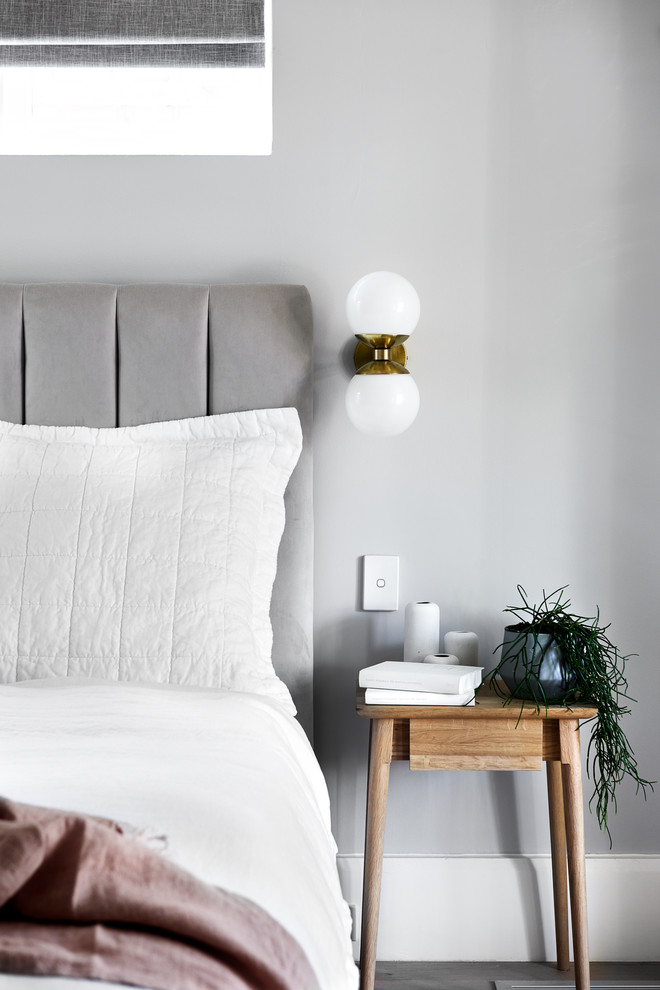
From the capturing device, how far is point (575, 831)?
166cm

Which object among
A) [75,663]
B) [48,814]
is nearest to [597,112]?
[75,663]

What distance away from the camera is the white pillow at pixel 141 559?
1600mm

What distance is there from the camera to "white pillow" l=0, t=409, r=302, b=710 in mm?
1600

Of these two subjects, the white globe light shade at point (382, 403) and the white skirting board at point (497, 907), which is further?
the white skirting board at point (497, 907)

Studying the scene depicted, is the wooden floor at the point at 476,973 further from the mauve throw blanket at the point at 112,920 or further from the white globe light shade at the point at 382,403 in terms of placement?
the mauve throw blanket at the point at 112,920

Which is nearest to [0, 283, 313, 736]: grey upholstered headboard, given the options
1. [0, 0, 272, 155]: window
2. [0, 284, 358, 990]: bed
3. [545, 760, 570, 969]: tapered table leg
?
[0, 284, 358, 990]: bed

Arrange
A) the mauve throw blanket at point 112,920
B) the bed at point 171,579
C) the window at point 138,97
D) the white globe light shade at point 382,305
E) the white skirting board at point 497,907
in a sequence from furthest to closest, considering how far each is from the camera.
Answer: the window at point 138,97 < the white skirting board at point 497,907 < the white globe light shade at point 382,305 < the bed at point 171,579 < the mauve throw blanket at point 112,920

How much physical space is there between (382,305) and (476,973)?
1.45 meters

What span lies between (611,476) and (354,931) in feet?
3.93

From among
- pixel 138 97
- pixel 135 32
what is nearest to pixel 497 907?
pixel 138 97

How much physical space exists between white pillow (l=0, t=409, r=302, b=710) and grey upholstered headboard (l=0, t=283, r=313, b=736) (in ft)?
0.37

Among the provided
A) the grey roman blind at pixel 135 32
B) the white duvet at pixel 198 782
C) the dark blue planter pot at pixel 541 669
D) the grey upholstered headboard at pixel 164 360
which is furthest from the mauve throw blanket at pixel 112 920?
the grey roman blind at pixel 135 32

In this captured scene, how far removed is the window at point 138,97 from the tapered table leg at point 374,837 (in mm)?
1370

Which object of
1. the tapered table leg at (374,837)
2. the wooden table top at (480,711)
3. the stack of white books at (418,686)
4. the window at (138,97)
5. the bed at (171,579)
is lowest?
the tapered table leg at (374,837)
